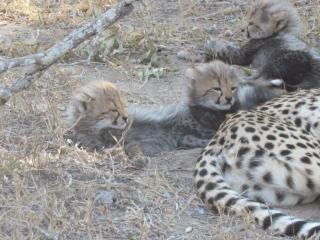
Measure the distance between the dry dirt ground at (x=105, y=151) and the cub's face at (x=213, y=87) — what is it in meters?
0.41

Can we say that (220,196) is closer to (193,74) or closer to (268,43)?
(193,74)

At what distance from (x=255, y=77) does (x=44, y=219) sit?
2.26 m

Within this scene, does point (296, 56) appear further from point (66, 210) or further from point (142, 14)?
point (66, 210)

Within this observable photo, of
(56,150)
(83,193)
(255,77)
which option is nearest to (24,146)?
(56,150)

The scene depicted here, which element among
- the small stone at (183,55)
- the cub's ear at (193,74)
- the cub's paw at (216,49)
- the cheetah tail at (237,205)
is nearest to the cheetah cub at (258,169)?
the cheetah tail at (237,205)

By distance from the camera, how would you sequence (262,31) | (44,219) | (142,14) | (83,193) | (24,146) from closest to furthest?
(44,219) < (83,193) < (24,146) < (262,31) < (142,14)

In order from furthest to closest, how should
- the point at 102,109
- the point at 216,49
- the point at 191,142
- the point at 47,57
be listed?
1. the point at 216,49
2. the point at 191,142
3. the point at 102,109
4. the point at 47,57

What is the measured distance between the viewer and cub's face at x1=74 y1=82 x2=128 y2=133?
14.1 feet

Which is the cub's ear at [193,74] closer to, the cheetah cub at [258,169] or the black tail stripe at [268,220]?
the cheetah cub at [258,169]

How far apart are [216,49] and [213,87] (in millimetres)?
1051

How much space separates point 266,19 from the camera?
224 inches

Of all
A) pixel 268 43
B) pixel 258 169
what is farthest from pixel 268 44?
pixel 258 169

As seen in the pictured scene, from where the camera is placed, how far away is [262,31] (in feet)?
18.7

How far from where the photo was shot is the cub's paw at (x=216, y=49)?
5.59 metres
